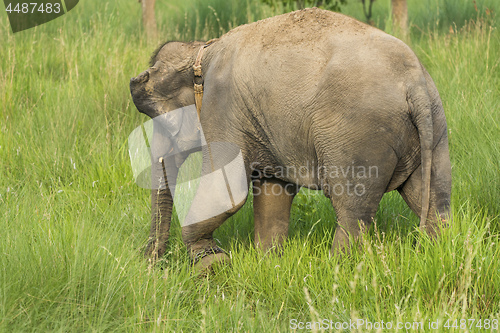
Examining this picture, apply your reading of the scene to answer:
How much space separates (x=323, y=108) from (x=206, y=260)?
122cm

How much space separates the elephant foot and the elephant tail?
1.32 metres

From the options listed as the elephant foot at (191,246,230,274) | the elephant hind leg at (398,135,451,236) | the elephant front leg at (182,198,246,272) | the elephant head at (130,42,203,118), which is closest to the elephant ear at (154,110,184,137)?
the elephant head at (130,42,203,118)

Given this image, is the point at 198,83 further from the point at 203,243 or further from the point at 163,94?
the point at 203,243

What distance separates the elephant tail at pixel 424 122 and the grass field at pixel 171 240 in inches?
14.2

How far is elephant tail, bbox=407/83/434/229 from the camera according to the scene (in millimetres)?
2875

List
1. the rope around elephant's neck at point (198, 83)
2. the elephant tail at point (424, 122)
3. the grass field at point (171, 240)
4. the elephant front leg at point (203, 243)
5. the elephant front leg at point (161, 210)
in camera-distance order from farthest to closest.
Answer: the elephant front leg at point (161, 210) < the rope around elephant's neck at point (198, 83) < the elephant front leg at point (203, 243) < the elephant tail at point (424, 122) < the grass field at point (171, 240)

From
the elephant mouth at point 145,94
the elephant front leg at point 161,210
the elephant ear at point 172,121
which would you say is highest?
the elephant mouth at point 145,94

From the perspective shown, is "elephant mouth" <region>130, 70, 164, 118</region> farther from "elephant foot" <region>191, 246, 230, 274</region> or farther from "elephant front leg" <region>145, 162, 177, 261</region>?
"elephant foot" <region>191, 246, 230, 274</region>

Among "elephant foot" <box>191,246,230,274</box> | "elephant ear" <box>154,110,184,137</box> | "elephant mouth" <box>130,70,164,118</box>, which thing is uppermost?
"elephant mouth" <box>130,70,164,118</box>

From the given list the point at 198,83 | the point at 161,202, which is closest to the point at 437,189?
the point at 198,83

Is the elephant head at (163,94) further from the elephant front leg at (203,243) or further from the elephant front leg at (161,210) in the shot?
the elephant front leg at (203,243)

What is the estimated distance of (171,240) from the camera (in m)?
4.09

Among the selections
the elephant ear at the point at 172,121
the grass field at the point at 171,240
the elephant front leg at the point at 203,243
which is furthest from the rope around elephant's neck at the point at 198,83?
the grass field at the point at 171,240

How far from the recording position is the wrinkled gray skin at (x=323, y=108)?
2896 millimetres
